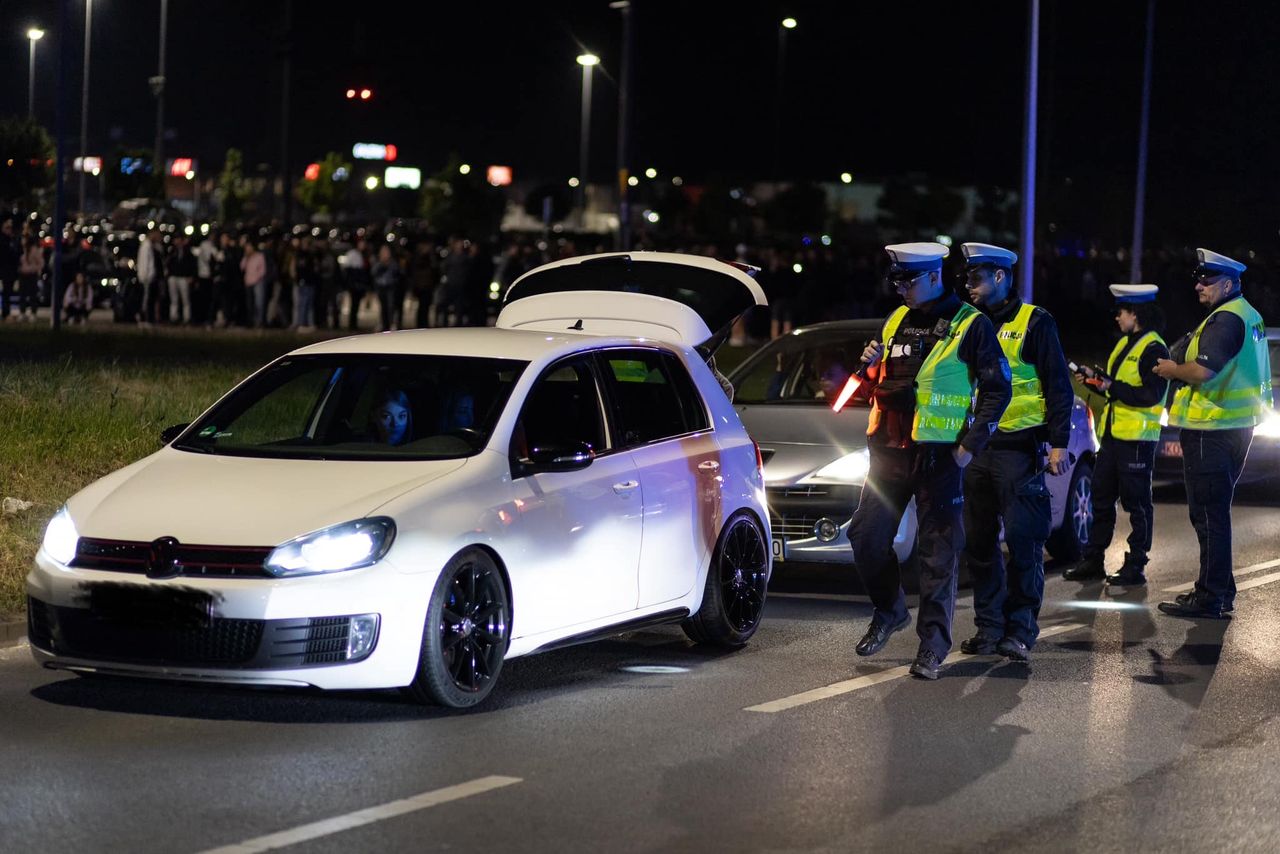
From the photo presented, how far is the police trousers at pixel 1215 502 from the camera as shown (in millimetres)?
10961

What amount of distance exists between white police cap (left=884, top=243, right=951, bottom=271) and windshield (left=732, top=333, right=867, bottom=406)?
3470 millimetres

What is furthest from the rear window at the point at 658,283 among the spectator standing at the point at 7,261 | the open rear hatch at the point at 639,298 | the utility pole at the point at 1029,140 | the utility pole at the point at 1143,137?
the utility pole at the point at 1143,137

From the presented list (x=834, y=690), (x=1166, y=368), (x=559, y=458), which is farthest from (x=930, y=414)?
(x=1166, y=368)

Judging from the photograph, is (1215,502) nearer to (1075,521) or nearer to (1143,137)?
(1075,521)

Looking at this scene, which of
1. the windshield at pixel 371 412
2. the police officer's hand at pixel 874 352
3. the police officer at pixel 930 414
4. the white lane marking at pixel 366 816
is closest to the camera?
the white lane marking at pixel 366 816

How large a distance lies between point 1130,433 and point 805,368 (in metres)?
1.98

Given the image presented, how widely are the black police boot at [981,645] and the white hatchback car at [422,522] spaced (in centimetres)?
99

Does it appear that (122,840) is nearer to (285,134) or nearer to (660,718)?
(660,718)

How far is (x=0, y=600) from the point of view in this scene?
33.1 feet

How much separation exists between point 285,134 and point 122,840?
3065 cm

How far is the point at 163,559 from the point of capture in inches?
294

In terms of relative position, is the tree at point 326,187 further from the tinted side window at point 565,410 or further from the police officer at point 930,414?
the police officer at point 930,414

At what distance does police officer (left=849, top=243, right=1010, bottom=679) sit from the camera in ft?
29.2

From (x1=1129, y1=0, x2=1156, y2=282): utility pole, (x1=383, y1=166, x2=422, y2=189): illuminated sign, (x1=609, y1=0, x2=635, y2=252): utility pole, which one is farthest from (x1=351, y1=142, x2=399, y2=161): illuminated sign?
(x1=383, y1=166, x2=422, y2=189): illuminated sign
